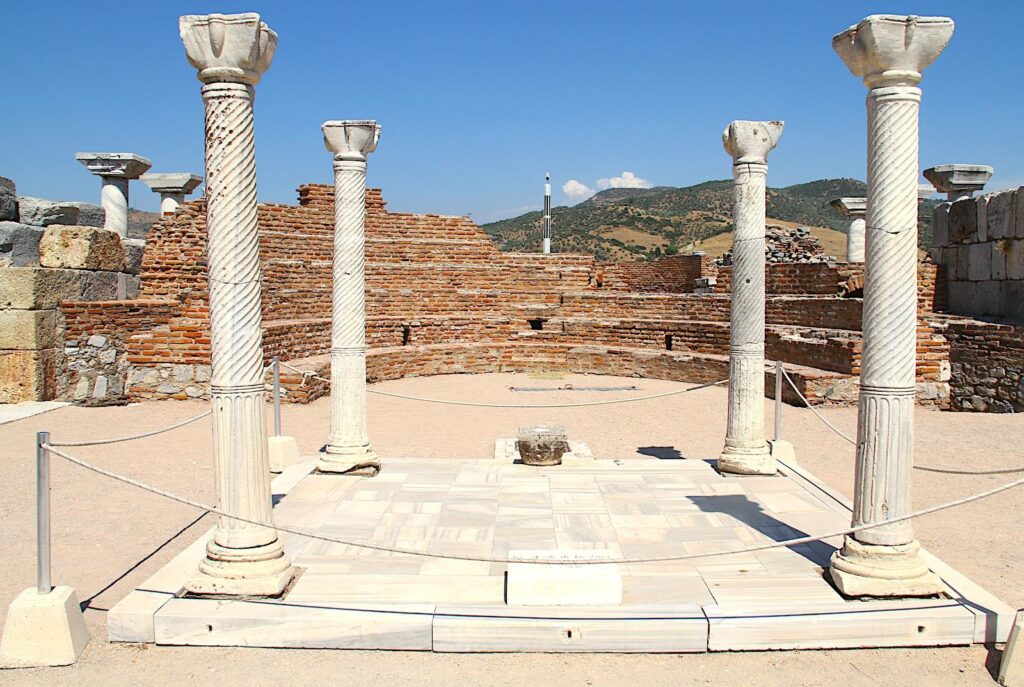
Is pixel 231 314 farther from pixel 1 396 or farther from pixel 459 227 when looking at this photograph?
pixel 459 227

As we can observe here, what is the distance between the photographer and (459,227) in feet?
72.0

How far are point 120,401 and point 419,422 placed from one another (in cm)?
498

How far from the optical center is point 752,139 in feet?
25.8

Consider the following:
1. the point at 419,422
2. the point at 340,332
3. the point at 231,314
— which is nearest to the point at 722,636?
the point at 231,314

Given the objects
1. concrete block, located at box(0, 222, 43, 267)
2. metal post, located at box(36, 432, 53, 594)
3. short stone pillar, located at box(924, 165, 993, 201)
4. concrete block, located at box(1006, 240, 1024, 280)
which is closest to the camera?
metal post, located at box(36, 432, 53, 594)

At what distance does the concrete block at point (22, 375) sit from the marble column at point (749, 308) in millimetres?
9662

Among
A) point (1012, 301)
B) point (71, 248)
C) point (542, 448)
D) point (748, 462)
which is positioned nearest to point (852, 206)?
point (1012, 301)

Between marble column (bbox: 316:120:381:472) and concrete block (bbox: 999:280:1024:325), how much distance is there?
38.1 ft

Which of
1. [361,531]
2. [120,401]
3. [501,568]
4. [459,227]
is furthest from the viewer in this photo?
[459,227]

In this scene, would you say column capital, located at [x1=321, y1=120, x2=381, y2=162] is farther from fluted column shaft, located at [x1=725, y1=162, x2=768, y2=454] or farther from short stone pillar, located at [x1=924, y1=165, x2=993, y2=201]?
short stone pillar, located at [x1=924, y1=165, x2=993, y2=201]

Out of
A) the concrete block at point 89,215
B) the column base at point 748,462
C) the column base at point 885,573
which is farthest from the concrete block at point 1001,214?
the concrete block at point 89,215

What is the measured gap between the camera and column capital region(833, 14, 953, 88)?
15.5 feet

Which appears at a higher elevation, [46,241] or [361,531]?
[46,241]

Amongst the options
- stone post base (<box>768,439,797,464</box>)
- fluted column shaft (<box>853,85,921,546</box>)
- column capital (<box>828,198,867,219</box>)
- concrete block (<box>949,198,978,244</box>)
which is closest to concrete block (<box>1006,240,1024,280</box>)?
concrete block (<box>949,198,978,244</box>)
